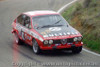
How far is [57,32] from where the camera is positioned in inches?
485

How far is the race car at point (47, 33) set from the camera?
39.4 feet

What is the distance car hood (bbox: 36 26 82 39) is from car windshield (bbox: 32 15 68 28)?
1.29ft

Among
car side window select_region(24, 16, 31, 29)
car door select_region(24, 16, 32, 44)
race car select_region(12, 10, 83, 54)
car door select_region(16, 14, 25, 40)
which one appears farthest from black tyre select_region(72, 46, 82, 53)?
car door select_region(16, 14, 25, 40)

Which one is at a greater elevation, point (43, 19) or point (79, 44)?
point (43, 19)

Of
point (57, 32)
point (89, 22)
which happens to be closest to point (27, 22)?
point (57, 32)

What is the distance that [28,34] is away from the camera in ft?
43.3

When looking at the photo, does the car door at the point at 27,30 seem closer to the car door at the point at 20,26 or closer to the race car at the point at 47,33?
the race car at the point at 47,33

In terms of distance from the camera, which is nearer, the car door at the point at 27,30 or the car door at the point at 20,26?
the car door at the point at 27,30

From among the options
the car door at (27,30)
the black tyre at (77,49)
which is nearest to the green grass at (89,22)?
the black tyre at (77,49)

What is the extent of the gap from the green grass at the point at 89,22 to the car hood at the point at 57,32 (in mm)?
1569

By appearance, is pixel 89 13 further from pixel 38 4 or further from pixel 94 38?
pixel 38 4

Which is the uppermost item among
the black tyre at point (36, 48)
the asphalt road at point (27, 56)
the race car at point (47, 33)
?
the race car at point (47, 33)

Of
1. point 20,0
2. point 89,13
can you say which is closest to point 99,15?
point 89,13

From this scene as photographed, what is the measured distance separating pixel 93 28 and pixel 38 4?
12.4 meters
